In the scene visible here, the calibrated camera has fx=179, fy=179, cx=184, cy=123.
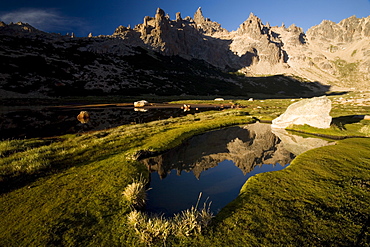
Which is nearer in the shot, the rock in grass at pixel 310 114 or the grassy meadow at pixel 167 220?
the grassy meadow at pixel 167 220

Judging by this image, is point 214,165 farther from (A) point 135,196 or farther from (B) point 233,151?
(A) point 135,196

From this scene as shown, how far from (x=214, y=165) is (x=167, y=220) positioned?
35.1 feet

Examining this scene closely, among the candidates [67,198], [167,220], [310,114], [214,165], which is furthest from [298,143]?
[67,198]

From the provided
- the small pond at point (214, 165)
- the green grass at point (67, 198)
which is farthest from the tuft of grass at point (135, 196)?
the small pond at point (214, 165)

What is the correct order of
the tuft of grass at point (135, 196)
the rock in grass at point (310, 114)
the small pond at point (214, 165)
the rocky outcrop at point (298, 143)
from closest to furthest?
the tuft of grass at point (135, 196) < the small pond at point (214, 165) < the rocky outcrop at point (298, 143) < the rock in grass at point (310, 114)

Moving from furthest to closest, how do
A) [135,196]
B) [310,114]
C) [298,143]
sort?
[310,114] < [298,143] < [135,196]

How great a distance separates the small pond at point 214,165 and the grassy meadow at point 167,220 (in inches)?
63.7

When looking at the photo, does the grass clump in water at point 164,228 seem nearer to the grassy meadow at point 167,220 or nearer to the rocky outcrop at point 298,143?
the grassy meadow at point 167,220

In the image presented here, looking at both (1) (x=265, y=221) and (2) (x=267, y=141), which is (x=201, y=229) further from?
(2) (x=267, y=141)

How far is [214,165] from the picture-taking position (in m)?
18.9

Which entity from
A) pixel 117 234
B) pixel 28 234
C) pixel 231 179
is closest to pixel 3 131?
pixel 28 234

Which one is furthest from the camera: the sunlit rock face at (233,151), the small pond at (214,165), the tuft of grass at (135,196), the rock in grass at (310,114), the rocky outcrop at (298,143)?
the rock in grass at (310,114)

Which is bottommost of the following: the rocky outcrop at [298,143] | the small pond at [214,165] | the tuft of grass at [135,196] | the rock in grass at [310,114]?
the small pond at [214,165]

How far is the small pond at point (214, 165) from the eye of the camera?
491 inches
